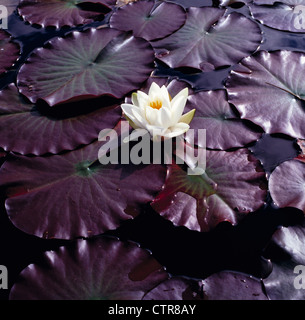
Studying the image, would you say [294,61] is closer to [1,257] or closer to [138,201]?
[138,201]

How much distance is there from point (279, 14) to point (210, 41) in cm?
60

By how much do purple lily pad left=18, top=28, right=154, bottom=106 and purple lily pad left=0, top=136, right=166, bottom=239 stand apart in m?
0.41

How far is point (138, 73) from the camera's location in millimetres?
2135

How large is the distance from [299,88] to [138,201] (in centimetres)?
112

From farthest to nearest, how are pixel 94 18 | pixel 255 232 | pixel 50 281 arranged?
1. pixel 94 18
2. pixel 255 232
3. pixel 50 281

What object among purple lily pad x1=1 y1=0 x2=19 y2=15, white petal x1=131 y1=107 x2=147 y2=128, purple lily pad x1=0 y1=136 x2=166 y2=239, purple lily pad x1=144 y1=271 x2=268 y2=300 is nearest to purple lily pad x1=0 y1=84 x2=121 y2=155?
purple lily pad x1=0 y1=136 x2=166 y2=239

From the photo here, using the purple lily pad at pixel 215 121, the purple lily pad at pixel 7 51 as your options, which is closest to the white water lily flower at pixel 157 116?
the purple lily pad at pixel 215 121

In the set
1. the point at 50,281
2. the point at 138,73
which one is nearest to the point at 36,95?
the point at 138,73

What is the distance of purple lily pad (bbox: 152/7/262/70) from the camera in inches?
89.9

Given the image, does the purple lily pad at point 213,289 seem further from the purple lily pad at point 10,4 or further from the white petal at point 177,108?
the purple lily pad at point 10,4

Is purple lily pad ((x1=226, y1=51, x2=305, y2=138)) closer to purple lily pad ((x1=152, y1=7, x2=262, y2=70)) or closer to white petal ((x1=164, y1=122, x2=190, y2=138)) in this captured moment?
purple lily pad ((x1=152, y1=7, x2=262, y2=70))

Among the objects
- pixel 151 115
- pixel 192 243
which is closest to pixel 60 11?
pixel 151 115

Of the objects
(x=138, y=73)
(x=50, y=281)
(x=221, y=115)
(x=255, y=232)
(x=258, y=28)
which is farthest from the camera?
(x=258, y=28)

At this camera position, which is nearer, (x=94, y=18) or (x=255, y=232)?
(x=255, y=232)
